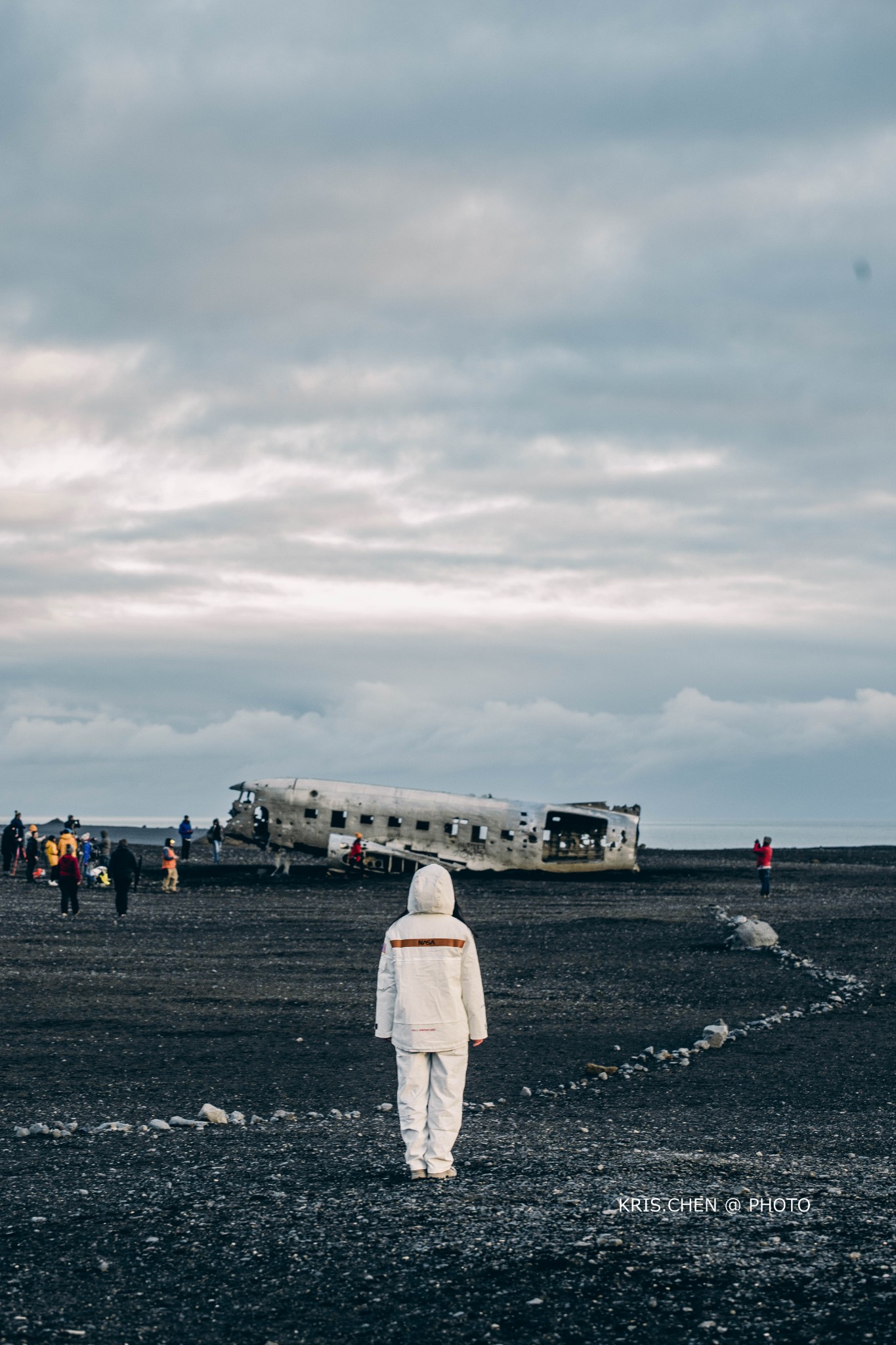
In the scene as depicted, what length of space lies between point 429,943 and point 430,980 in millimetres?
297

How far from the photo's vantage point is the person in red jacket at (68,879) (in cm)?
3469

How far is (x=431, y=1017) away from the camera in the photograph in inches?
368

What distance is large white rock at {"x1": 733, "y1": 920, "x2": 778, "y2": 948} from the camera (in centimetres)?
2817

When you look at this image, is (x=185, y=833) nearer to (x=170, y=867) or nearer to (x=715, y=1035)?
(x=170, y=867)

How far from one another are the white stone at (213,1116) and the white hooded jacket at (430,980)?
3206 mm

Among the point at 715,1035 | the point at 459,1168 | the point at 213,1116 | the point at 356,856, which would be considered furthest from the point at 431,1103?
the point at 356,856

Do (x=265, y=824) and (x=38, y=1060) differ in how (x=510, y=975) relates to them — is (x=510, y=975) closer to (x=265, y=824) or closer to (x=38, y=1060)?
(x=38, y=1060)

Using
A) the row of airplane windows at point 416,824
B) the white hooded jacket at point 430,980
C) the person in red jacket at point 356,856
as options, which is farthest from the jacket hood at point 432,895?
the row of airplane windows at point 416,824

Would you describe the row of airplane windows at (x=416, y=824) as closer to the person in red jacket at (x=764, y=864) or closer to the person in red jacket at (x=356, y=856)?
the person in red jacket at (x=356, y=856)

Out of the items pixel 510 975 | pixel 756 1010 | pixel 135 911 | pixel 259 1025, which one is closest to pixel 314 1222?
pixel 259 1025

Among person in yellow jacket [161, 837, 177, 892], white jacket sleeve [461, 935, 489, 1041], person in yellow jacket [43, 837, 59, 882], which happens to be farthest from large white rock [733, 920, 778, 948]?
person in yellow jacket [43, 837, 59, 882]

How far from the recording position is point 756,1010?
769 inches

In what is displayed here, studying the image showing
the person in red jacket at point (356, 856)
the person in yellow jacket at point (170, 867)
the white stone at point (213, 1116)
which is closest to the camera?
the white stone at point (213, 1116)

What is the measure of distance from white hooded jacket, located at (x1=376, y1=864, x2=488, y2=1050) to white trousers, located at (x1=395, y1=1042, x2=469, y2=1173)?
5.2 inches
